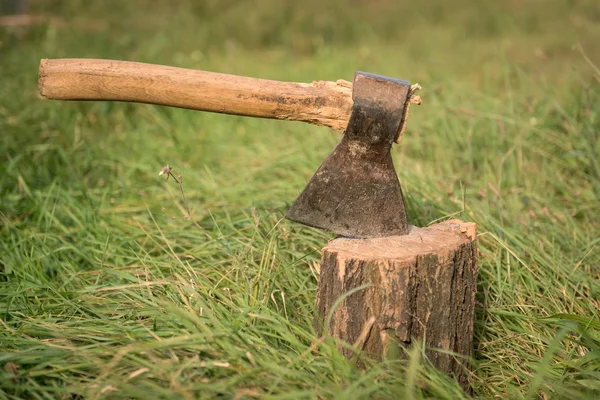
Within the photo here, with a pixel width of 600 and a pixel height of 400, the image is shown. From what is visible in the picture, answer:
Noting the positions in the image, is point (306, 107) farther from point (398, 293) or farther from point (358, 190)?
point (398, 293)

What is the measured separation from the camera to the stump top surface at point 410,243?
6.55ft

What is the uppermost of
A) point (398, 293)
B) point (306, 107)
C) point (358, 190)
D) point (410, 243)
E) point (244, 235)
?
point (306, 107)

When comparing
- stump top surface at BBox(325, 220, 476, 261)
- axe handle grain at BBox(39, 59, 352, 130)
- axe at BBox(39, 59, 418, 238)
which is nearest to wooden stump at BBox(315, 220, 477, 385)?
stump top surface at BBox(325, 220, 476, 261)

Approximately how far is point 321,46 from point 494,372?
4.70 meters

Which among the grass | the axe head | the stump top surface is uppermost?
the axe head

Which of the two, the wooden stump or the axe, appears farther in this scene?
the axe

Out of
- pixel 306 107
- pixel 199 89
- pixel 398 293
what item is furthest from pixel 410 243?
pixel 199 89

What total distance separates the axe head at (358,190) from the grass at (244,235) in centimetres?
27

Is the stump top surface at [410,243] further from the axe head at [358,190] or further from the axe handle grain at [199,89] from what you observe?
the axe handle grain at [199,89]

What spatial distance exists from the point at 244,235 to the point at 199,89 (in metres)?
A: 0.84

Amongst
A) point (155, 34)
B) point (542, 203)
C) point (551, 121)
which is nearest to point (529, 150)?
point (551, 121)

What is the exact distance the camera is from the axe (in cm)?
209

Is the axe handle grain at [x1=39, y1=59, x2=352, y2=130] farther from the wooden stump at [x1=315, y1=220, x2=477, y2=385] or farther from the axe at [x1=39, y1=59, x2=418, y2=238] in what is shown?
the wooden stump at [x1=315, y1=220, x2=477, y2=385]

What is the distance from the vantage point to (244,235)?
275 centimetres
